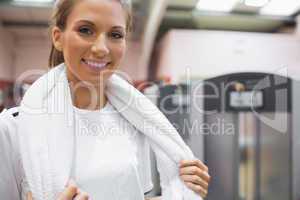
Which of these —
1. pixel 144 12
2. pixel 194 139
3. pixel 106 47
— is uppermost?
pixel 144 12

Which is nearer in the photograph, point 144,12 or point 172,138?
point 172,138

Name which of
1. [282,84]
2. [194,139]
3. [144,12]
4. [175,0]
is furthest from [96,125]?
[144,12]

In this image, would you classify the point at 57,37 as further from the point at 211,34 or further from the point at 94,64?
the point at 211,34

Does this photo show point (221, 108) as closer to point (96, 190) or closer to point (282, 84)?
point (282, 84)

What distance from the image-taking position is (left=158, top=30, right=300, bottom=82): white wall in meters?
4.24

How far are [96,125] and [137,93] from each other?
0.42 ft

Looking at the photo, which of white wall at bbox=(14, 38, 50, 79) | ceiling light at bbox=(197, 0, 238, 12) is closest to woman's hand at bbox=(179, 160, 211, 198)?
ceiling light at bbox=(197, 0, 238, 12)

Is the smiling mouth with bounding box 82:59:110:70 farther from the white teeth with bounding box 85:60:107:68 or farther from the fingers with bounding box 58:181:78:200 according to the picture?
the fingers with bounding box 58:181:78:200

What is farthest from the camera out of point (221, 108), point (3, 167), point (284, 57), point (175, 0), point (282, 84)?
point (284, 57)

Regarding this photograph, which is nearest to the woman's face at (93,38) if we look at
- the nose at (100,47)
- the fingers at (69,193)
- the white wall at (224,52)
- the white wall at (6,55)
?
the nose at (100,47)

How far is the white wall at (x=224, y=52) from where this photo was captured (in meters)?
4.24

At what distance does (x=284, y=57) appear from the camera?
439cm

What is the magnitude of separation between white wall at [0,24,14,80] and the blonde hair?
4624 mm

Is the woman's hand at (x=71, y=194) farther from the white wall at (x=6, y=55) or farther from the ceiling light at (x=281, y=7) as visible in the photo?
the white wall at (x=6, y=55)
